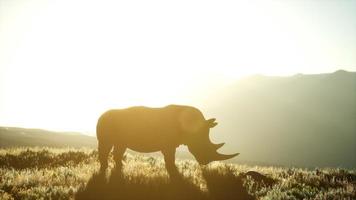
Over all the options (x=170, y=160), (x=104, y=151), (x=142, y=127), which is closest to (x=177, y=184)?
(x=170, y=160)

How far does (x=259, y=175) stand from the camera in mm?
15961

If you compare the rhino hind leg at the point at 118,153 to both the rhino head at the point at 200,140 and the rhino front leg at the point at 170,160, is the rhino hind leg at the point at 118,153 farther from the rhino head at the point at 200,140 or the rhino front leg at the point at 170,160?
the rhino head at the point at 200,140

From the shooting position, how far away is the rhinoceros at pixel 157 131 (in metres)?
14.8

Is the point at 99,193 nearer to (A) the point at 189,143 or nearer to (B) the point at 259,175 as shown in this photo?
(A) the point at 189,143

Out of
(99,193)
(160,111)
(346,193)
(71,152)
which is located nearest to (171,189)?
(99,193)

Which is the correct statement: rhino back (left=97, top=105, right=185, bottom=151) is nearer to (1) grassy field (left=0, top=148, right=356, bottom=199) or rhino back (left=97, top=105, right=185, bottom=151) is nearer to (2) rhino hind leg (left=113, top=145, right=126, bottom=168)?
(2) rhino hind leg (left=113, top=145, right=126, bottom=168)

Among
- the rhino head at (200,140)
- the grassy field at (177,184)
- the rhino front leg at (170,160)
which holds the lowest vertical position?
the grassy field at (177,184)

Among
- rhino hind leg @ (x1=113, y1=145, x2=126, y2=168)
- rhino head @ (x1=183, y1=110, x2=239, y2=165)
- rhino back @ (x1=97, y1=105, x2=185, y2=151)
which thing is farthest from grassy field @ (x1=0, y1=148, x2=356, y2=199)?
rhino back @ (x1=97, y1=105, x2=185, y2=151)

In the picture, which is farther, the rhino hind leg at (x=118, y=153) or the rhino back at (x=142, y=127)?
the rhino hind leg at (x=118, y=153)

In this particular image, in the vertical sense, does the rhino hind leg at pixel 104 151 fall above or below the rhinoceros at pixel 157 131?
below

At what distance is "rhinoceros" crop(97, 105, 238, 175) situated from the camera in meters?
14.8

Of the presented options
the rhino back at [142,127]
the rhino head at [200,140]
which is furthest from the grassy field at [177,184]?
the rhino back at [142,127]

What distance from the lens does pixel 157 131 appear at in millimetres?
14828

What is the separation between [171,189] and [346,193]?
5.30 m
